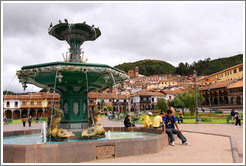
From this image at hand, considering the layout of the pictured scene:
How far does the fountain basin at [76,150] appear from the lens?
16.0ft

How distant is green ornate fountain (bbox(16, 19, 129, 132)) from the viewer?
7.10 m

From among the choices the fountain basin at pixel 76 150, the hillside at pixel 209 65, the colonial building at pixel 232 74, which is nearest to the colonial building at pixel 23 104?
the fountain basin at pixel 76 150

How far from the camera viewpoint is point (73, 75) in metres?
7.53

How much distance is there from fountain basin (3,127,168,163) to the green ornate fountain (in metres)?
2.62

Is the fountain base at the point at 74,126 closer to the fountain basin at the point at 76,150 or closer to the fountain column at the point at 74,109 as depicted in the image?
the fountain column at the point at 74,109

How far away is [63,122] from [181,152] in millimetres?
4910

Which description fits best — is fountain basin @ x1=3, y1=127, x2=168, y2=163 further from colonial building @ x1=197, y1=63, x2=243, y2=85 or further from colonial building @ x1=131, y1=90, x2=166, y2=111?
colonial building @ x1=197, y1=63, x2=243, y2=85

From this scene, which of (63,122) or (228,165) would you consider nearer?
(228,165)

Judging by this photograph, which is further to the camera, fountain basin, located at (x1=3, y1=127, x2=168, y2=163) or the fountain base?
the fountain base

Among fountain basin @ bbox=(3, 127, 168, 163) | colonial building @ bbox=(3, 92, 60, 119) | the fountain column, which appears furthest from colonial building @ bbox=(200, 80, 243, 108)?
fountain basin @ bbox=(3, 127, 168, 163)

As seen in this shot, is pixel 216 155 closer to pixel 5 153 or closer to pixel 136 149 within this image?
pixel 136 149

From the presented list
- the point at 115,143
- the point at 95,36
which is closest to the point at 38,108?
the point at 95,36

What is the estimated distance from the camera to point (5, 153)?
16.3 ft

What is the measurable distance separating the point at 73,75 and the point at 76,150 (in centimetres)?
317
